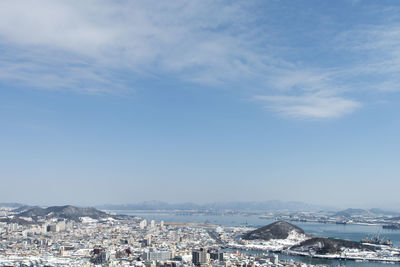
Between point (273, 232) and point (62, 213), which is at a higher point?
point (62, 213)

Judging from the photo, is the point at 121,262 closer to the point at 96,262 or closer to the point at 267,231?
the point at 96,262

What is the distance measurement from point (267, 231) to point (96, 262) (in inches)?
720

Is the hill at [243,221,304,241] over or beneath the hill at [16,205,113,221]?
beneath

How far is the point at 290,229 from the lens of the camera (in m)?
34.4

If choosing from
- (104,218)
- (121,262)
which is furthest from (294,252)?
(104,218)

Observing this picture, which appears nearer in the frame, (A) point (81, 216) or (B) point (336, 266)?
(B) point (336, 266)

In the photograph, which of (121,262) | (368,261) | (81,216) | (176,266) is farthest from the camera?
(81,216)

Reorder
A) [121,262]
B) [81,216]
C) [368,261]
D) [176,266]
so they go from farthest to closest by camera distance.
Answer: [81,216] < [368,261] < [121,262] < [176,266]

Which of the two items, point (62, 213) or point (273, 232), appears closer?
point (273, 232)

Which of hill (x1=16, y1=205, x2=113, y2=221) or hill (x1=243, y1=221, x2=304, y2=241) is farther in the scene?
hill (x1=16, y1=205, x2=113, y2=221)

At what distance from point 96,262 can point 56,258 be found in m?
2.54

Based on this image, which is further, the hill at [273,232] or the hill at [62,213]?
the hill at [62,213]

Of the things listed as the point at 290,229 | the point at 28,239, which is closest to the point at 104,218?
the point at 28,239

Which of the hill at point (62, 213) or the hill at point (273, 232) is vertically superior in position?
the hill at point (62, 213)
